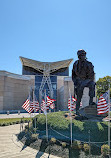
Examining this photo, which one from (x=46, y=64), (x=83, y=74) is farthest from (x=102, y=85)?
(x=83, y=74)

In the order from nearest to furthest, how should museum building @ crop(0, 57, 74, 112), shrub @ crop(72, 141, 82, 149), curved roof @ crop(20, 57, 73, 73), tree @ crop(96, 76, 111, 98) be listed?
shrub @ crop(72, 141, 82, 149) → museum building @ crop(0, 57, 74, 112) → tree @ crop(96, 76, 111, 98) → curved roof @ crop(20, 57, 73, 73)

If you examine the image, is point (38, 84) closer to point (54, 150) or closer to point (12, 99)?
point (12, 99)

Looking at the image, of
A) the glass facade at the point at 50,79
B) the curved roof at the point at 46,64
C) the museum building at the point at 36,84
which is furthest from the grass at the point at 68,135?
the curved roof at the point at 46,64

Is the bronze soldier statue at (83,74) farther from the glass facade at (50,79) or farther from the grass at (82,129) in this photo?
the glass facade at (50,79)

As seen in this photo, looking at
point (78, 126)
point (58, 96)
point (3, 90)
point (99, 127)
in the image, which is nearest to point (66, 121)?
point (78, 126)

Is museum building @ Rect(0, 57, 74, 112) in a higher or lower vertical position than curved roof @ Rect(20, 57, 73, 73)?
lower

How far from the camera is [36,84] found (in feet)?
161

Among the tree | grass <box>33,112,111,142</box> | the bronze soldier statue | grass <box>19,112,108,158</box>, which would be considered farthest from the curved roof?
grass <box>19,112,108,158</box>

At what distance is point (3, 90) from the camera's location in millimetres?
37406

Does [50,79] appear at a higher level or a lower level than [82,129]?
higher

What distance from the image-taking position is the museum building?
38.3 m

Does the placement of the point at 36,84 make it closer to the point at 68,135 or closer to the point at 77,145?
the point at 68,135

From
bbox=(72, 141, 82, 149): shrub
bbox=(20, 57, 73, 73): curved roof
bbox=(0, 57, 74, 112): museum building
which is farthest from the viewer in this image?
bbox=(20, 57, 73, 73): curved roof

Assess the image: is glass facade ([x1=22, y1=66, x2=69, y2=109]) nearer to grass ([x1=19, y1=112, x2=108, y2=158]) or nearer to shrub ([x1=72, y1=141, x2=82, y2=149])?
grass ([x1=19, y1=112, x2=108, y2=158])
